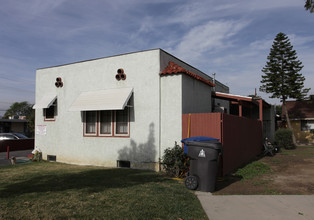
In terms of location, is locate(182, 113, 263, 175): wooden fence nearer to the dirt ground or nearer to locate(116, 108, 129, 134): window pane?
the dirt ground

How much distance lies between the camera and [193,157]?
6773mm

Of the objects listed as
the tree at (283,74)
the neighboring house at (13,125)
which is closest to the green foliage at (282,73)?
the tree at (283,74)

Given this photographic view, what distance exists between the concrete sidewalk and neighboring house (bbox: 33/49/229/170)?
3.42 metres

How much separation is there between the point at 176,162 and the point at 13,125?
111ft

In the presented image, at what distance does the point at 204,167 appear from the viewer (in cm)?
656

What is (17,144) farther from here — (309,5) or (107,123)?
(309,5)

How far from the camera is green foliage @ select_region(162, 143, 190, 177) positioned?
8281mm

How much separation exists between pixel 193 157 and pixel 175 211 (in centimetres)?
206

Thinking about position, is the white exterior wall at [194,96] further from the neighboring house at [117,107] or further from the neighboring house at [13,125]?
the neighboring house at [13,125]

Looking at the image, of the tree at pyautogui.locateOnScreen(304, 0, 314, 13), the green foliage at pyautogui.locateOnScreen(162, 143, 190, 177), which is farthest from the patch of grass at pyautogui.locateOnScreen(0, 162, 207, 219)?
the tree at pyautogui.locateOnScreen(304, 0, 314, 13)

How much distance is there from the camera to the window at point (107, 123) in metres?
10.4

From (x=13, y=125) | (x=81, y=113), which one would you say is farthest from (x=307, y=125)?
(x=13, y=125)

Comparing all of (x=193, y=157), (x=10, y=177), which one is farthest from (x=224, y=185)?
(x=10, y=177)

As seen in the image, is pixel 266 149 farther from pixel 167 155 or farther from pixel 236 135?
pixel 167 155
